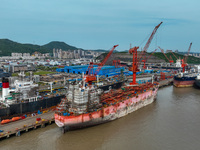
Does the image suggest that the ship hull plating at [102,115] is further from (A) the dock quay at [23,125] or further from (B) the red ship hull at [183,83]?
(B) the red ship hull at [183,83]

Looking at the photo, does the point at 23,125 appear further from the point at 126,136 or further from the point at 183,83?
the point at 183,83

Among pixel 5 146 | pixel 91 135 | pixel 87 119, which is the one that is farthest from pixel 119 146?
pixel 5 146

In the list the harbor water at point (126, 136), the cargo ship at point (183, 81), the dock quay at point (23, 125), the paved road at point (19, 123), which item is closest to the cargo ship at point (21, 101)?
the dock quay at point (23, 125)

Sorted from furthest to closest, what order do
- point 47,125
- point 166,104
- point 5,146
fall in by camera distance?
1. point 166,104
2. point 47,125
3. point 5,146

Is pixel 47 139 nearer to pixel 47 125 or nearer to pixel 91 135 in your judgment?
pixel 47 125

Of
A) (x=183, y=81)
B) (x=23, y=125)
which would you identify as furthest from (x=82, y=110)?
(x=183, y=81)
